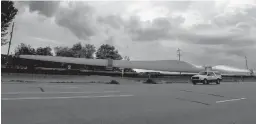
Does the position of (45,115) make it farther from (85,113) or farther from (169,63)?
(169,63)

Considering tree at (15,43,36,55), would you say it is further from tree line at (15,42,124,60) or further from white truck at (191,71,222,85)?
white truck at (191,71,222,85)

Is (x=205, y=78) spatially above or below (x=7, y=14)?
below

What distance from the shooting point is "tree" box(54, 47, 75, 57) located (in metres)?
94.6

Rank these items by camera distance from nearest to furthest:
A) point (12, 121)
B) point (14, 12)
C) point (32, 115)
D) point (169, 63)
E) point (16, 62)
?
1. point (12, 121)
2. point (32, 115)
3. point (16, 62)
4. point (14, 12)
5. point (169, 63)

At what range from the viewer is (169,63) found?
6444 cm

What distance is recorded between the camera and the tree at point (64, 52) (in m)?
94.6

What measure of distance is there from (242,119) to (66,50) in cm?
9231

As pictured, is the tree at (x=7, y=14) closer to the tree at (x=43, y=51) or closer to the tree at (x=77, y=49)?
the tree at (x=43, y=51)

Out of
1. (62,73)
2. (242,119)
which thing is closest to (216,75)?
(62,73)

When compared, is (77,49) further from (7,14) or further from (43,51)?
(7,14)

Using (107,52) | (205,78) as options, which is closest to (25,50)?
(107,52)

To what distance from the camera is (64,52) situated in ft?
312

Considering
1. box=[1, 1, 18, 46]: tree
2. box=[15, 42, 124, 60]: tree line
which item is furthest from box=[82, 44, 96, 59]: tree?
box=[1, 1, 18, 46]: tree

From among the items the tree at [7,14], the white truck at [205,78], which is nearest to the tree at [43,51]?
the tree at [7,14]
